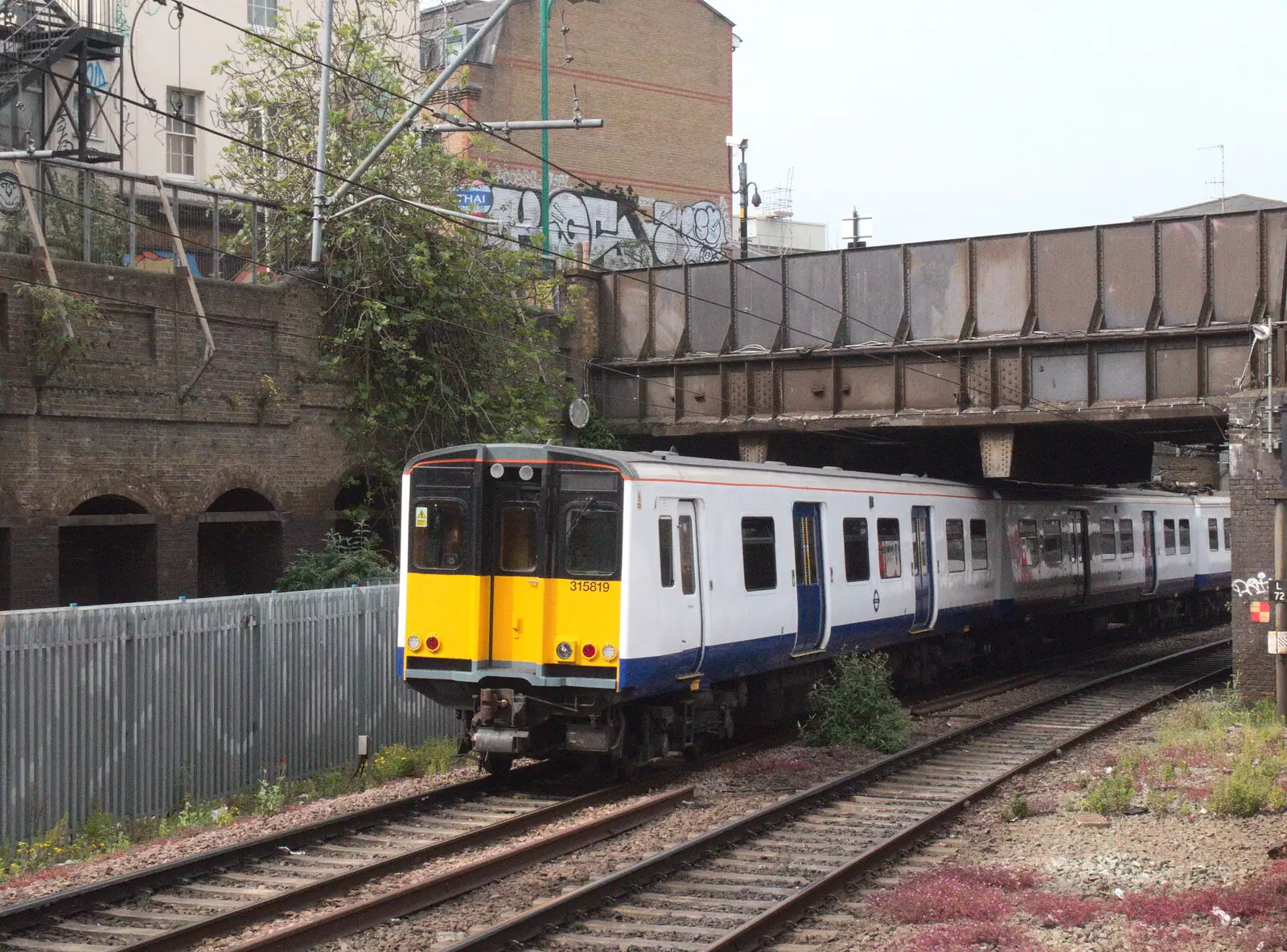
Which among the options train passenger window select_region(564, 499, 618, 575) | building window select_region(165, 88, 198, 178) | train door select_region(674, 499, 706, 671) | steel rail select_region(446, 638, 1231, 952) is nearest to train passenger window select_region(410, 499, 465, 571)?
train passenger window select_region(564, 499, 618, 575)

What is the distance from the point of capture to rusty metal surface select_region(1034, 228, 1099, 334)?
21.7 m

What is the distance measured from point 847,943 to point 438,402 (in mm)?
13736

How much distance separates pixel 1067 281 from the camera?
71.7ft

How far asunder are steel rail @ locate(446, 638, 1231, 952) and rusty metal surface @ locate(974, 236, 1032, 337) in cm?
796

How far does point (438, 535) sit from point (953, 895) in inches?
217

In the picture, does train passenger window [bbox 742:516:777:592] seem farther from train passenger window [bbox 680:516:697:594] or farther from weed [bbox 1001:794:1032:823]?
weed [bbox 1001:794:1032:823]

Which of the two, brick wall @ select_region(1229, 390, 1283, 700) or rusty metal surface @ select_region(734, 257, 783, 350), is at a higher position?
rusty metal surface @ select_region(734, 257, 783, 350)

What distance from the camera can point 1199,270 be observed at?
20.9m

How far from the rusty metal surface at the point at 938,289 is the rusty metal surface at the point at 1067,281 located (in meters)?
1.17

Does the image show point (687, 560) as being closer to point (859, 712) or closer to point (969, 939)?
point (859, 712)

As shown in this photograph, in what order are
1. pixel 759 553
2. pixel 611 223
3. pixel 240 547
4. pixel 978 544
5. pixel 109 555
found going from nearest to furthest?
pixel 759 553 → pixel 109 555 → pixel 240 547 → pixel 978 544 → pixel 611 223

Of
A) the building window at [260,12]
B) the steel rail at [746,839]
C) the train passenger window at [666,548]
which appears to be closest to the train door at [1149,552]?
the steel rail at [746,839]

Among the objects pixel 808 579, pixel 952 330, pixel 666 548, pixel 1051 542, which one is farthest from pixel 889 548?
pixel 1051 542

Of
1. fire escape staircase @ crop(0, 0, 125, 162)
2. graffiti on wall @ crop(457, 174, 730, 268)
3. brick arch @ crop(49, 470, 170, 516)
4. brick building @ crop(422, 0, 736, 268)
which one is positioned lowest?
brick arch @ crop(49, 470, 170, 516)
